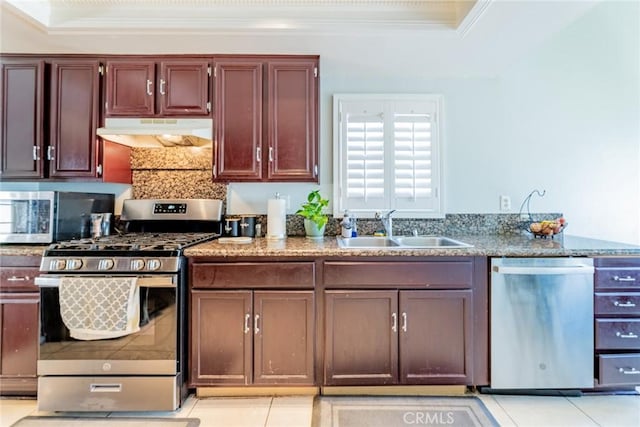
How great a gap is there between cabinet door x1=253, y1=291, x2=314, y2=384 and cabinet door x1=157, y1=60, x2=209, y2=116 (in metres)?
1.36

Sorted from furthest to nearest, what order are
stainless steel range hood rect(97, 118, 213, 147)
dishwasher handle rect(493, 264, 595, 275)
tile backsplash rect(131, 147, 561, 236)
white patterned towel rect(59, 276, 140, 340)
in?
tile backsplash rect(131, 147, 561, 236)
stainless steel range hood rect(97, 118, 213, 147)
dishwasher handle rect(493, 264, 595, 275)
white patterned towel rect(59, 276, 140, 340)

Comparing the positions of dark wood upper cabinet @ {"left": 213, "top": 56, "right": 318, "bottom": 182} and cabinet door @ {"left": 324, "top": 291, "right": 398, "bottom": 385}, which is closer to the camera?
cabinet door @ {"left": 324, "top": 291, "right": 398, "bottom": 385}

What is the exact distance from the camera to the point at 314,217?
7.86ft

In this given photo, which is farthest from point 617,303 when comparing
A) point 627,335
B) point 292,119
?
point 292,119

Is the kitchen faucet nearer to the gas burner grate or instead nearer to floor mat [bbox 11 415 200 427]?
the gas burner grate

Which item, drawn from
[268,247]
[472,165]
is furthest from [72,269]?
[472,165]

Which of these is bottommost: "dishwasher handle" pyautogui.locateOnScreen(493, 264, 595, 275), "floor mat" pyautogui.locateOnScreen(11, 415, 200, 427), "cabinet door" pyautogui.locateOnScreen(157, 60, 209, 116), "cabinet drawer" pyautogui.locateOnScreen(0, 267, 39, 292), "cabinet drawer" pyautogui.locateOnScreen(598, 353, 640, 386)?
"floor mat" pyautogui.locateOnScreen(11, 415, 200, 427)

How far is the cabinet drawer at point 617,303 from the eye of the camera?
189 centimetres

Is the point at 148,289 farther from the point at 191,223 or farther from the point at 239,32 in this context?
the point at 239,32

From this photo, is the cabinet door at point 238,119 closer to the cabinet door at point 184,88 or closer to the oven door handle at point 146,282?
the cabinet door at point 184,88

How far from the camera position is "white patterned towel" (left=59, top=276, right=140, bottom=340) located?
173 centimetres

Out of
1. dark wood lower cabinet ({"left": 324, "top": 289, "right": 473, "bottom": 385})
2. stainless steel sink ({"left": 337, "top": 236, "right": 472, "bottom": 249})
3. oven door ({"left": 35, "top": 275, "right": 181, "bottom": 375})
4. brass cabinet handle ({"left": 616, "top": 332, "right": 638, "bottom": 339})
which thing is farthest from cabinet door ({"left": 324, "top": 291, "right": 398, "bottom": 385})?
brass cabinet handle ({"left": 616, "top": 332, "right": 638, "bottom": 339})

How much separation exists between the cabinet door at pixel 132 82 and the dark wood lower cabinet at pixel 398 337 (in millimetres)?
1824

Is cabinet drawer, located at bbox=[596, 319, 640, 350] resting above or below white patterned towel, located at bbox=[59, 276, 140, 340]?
below
